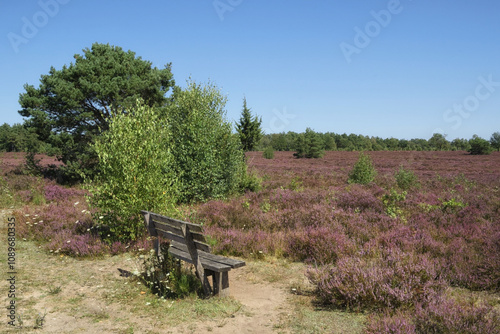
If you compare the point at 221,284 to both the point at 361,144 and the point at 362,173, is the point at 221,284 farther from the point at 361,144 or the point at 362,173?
the point at 361,144

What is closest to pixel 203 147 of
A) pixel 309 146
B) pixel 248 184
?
pixel 248 184

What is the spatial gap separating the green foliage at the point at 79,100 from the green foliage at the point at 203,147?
12.4 ft

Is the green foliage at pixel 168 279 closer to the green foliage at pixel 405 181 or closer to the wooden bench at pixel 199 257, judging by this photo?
the wooden bench at pixel 199 257

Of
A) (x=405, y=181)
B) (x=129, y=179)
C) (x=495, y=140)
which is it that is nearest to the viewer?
(x=129, y=179)

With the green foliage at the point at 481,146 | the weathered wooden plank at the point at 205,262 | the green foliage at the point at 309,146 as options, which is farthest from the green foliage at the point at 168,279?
the green foliage at the point at 481,146

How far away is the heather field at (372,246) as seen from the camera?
4352mm

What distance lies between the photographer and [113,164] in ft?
25.6

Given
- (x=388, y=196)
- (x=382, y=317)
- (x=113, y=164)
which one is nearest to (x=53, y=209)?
(x=113, y=164)

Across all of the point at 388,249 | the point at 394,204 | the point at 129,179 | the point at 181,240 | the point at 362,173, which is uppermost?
the point at 129,179

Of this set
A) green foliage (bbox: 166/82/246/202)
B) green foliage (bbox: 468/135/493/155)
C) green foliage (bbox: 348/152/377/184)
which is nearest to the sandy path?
green foliage (bbox: 166/82/246/202)

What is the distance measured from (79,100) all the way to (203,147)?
923 centimetres

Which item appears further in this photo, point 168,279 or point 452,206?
point 452,206

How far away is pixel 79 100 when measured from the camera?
1847 centimetres

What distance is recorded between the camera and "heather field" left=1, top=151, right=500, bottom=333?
4.35 m
